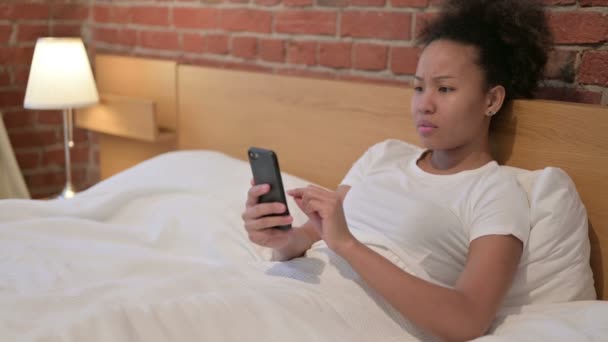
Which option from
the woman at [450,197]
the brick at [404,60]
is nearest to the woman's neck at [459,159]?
the woman at [450,197]

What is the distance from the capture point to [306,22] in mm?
2109

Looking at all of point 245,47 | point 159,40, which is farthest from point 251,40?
point 159,40

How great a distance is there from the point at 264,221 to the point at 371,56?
0.84 meters

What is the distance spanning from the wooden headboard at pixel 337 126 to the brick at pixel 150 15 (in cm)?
22

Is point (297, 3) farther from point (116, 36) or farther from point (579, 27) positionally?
point (116, 36)

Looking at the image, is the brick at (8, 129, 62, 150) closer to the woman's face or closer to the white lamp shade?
the white lamp shade

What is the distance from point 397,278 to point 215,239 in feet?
1.98

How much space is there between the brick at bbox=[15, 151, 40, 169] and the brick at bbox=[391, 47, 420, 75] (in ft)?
5.73

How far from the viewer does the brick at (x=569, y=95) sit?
1470 millimetres

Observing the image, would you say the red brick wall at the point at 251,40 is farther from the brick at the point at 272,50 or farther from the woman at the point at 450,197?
the woman at the point at 450,197

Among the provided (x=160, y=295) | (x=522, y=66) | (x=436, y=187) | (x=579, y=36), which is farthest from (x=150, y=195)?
(x=579, y=36)

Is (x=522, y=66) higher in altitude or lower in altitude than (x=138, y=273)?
higher

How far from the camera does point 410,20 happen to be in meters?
1.82

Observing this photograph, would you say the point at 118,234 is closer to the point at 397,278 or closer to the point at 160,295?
the point at 160,295
